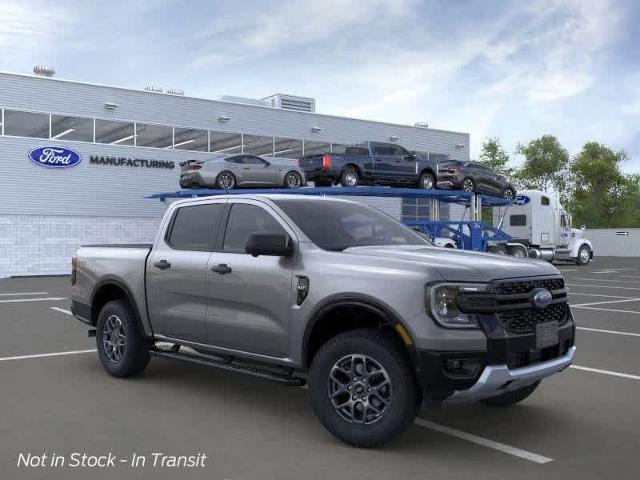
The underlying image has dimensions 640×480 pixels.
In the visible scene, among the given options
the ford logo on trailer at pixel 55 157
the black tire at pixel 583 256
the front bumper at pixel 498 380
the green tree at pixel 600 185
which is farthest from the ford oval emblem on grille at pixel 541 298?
the green tree at pixel 600 185

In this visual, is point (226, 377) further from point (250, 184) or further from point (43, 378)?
point (250, 184)

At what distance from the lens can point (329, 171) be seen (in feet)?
80.2

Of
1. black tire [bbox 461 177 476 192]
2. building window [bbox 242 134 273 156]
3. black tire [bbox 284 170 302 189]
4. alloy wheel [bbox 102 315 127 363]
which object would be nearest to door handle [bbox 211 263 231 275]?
alloy wheel [bbox 102 315 127 363]

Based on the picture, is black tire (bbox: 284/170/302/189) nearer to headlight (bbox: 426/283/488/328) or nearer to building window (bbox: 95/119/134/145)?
building window (bbox: 95/119/134/145)

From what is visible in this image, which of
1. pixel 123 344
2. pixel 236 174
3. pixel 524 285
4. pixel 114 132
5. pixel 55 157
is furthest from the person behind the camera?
pixel 114 132

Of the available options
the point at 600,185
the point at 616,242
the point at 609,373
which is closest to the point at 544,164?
the point at 600,185

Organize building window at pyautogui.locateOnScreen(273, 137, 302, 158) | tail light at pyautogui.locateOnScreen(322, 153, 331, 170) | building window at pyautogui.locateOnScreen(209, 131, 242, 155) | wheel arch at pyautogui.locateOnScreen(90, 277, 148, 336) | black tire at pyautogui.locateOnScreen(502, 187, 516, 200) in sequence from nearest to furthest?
1. wheel arch at pyautogui.locateOnScreen(90, 277, 148, 336)
2. tail light at pyautogui.locateOnScreen(322, 153, 331, 170)
3. black tire at pyautogui.locateOnScreen(502, 187, 516, 200)
4. building window at pyautogui.locateOnScreen(209, 131, 242, 155)
5. building window at pyautogui.locateOnScreen(273, 137, 302, 158)

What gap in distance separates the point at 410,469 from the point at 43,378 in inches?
171

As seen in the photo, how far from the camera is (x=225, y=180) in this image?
83.5ft

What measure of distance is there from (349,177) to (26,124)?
45.0 feet

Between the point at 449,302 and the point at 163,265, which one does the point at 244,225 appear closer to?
the point at 163,265

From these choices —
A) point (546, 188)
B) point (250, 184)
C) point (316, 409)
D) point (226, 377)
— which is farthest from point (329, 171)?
point (546, 188)

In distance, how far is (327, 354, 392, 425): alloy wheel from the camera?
15.9ft

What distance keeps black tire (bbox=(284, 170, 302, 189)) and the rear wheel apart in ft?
20.2
